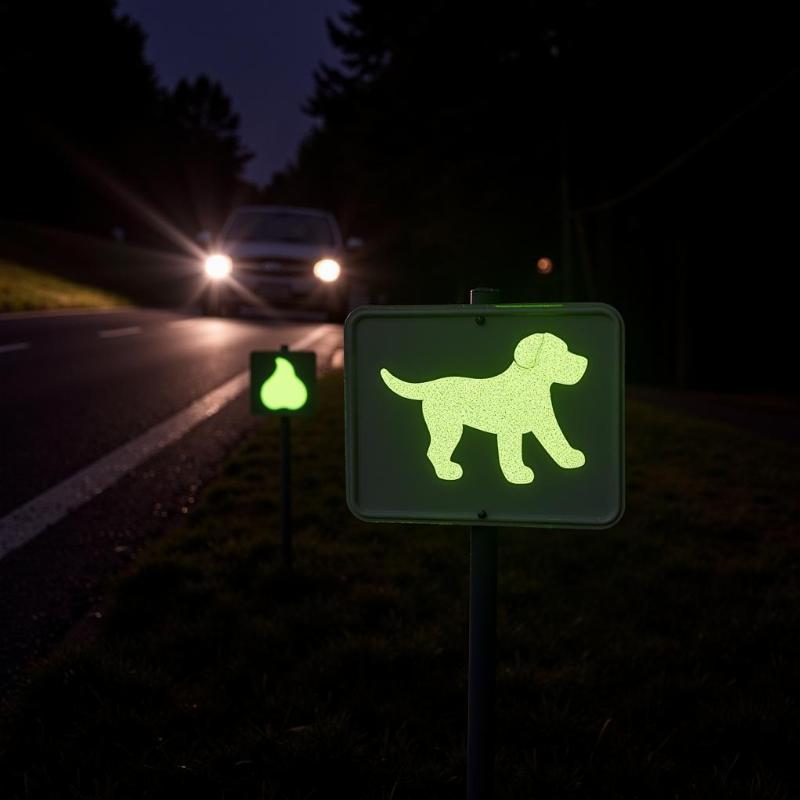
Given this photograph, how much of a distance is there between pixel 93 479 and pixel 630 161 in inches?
793

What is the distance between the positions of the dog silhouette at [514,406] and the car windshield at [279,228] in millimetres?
14268

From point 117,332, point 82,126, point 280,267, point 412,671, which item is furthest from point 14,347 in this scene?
point 82,126

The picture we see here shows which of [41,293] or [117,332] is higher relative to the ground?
[41,293]

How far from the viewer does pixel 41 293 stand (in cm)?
2794

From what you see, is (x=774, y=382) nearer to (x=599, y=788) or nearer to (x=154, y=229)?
(x=599, y=788)

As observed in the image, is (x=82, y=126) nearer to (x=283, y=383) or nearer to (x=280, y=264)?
(x=280, y=264)

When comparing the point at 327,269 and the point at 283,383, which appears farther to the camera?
the point at 327,269

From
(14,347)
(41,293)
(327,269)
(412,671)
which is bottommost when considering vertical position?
(412,671)

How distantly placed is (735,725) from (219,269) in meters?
13.9

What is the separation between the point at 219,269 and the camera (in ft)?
52.5

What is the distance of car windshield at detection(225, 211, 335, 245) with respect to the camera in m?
16.1

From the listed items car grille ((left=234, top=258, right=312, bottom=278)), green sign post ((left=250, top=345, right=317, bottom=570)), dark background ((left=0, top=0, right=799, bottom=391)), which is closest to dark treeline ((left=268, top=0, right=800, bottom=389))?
dark background ((left=0, top=0, right=799, bottom=391))

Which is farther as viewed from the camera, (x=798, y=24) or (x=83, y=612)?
(x=798, y=24)

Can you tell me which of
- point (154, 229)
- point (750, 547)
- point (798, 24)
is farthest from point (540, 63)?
point (154, 229)
